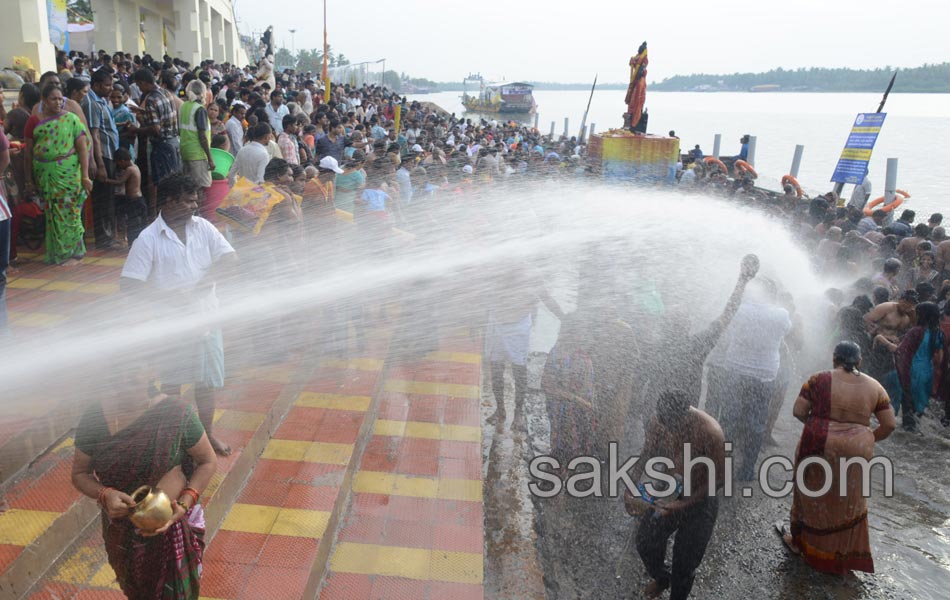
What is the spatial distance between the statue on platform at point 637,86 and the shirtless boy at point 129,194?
1495cm

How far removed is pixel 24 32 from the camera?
1186 centimetres

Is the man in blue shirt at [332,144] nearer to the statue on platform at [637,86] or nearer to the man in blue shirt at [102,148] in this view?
the man in blue shirt at [102,148]

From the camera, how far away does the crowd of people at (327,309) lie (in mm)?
2447

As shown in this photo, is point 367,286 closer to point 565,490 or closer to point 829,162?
point 565,490

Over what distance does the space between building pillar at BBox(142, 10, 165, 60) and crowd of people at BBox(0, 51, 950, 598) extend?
28.4 m

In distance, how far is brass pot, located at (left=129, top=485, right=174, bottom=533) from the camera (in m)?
2.12

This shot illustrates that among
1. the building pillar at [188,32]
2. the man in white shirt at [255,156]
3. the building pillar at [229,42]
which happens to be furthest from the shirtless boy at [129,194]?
the building pillar at [229,42]

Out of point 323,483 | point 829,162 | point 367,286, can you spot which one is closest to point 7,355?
point 323,483

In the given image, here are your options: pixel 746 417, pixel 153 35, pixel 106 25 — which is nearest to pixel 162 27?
pixel 153 35

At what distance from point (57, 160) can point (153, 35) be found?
33.2 m

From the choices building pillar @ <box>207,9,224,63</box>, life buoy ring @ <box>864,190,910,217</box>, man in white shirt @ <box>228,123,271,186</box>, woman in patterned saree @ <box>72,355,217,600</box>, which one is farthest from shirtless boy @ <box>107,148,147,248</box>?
building pillar @ <box>207,9,224,63</box>

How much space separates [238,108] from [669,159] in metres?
13.5

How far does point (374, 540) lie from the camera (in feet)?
13.3

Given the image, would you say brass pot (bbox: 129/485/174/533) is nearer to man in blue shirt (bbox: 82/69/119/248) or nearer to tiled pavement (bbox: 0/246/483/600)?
tiled pavement (bbox: 0/246/483/600)
